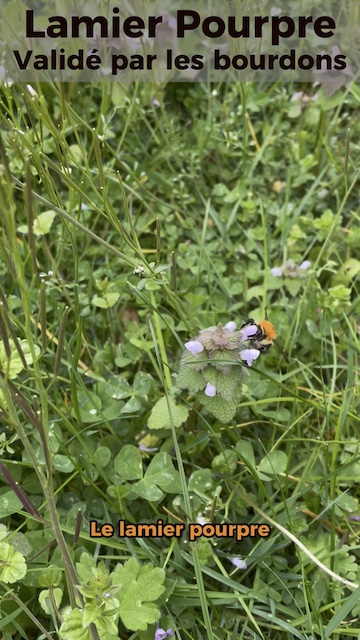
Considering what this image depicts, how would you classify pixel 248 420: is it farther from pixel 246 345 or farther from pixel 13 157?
pixel 13 157

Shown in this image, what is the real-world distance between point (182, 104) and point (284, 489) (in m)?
1.80

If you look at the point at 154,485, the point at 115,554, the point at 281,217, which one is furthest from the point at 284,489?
the point at 281,217

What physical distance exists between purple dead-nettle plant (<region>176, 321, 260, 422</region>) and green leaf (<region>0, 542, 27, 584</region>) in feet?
1.85

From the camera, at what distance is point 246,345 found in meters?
1.69

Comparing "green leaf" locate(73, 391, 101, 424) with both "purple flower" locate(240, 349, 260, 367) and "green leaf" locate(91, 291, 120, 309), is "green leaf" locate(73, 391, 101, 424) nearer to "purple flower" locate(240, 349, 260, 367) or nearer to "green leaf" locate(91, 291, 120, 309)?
"green leaf" locate(91, 291, 120, 309)

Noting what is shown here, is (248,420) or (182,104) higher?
(182,104)

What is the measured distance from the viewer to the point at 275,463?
180 centimetres

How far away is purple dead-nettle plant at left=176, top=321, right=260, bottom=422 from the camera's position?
1613 millimetres

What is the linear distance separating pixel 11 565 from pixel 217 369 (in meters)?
0.68

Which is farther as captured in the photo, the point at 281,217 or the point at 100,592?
the point at 281,217

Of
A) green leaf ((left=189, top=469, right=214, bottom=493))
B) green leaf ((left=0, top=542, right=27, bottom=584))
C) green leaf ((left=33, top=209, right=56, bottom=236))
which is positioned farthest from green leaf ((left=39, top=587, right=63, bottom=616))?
green leaf ((left=33, top=209, right=56, bottom=236))

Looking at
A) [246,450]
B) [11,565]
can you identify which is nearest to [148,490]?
[246,450]

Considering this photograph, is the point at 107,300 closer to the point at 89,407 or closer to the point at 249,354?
the point at 89,407

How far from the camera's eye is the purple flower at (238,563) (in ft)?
5.54
